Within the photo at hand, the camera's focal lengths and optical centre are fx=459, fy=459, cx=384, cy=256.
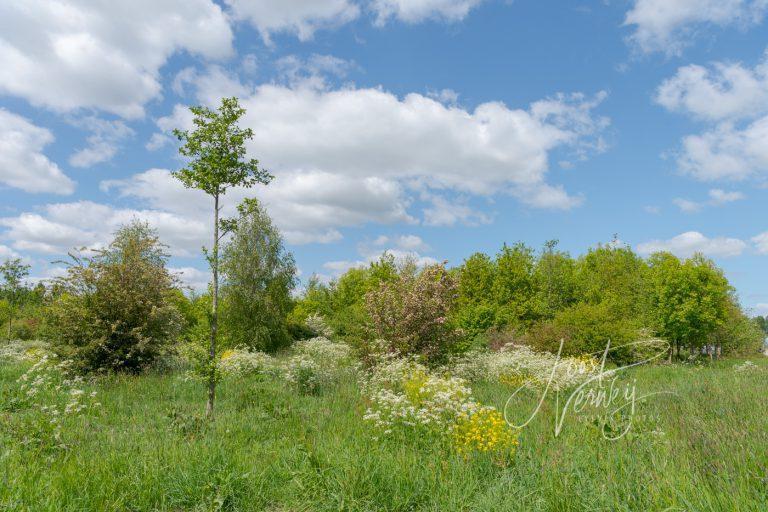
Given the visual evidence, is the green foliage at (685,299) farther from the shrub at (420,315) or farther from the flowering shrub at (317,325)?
the flowering shrub at (317,325)

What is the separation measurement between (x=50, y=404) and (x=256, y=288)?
17698 mm

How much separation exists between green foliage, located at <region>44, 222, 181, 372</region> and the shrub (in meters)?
6.38

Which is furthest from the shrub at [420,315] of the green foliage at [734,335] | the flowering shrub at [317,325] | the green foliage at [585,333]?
the green foliage at [734,335]

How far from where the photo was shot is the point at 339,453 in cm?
543

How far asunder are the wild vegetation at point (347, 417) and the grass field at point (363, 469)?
3cm

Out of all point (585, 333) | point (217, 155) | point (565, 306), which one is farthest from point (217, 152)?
point (565, 306)

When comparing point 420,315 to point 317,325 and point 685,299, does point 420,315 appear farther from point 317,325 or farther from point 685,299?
point 317,325

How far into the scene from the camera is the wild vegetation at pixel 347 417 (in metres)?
4.57

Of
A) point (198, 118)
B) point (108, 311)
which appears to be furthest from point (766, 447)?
point (108, 311)

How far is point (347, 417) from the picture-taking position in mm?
7871

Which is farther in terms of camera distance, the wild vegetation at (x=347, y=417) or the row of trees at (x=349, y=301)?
the row of trees at (x=349, y=301)

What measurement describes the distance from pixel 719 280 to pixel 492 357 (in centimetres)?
2153

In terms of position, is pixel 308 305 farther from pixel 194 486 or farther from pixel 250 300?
pixel 194 486

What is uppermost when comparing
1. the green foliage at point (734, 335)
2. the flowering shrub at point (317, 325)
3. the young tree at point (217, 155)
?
the young tree at point (217, 155)
